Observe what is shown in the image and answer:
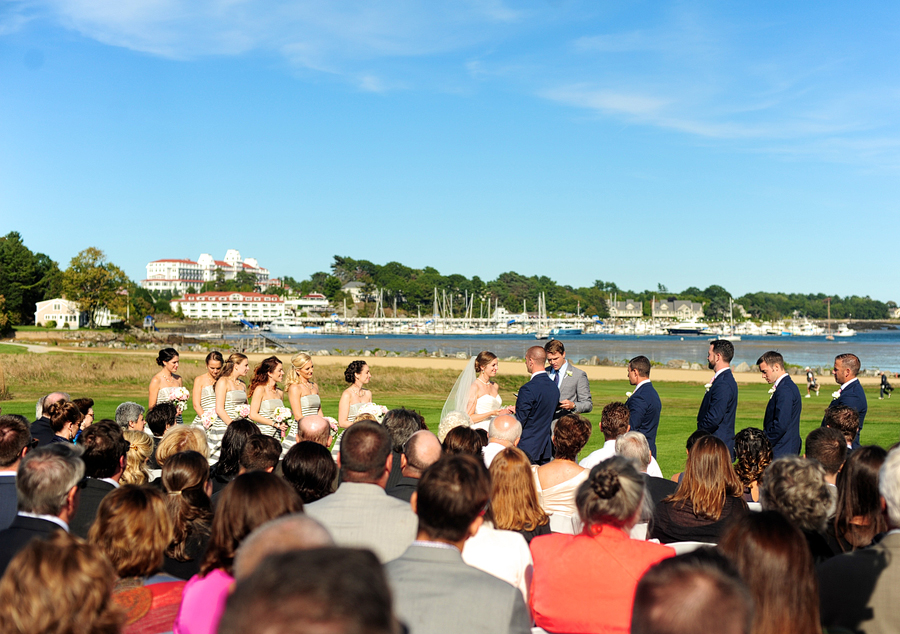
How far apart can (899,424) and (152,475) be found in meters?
16.5

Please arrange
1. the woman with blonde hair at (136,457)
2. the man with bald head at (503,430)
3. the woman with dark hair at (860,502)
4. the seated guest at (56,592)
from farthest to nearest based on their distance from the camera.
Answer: the man with bald head at (503,430)
the woman with blonde hair at (136,457)
the woman with dark hair at (860,502)
the seated guest at (56,592)

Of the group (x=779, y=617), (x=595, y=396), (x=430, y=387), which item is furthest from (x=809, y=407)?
(x=779, y=617)

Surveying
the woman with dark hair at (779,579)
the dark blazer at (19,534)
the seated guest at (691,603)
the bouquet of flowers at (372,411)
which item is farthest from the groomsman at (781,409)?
the dark blazer at (19,534)

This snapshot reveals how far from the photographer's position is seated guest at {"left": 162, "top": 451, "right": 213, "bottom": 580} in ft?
13.9

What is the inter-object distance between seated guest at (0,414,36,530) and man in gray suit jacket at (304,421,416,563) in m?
2.19

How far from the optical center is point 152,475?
6.86 meters

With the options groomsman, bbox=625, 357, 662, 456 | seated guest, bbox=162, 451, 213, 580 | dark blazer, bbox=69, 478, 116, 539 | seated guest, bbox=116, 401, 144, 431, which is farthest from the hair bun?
seated guest, bbox=116, 401, 144, 431

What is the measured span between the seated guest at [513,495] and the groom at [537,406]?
3509 mm

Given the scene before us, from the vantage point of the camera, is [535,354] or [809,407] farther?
[809,407]

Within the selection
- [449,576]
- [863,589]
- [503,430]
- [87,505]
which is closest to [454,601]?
[449,576]

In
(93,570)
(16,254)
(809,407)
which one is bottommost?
→ (809,407)

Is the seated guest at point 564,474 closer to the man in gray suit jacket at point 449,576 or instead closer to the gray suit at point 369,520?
the gray suit at point 369,520

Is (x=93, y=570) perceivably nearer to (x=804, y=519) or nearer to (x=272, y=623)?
(x=272, y=623)

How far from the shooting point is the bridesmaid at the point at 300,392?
28.7 feet
